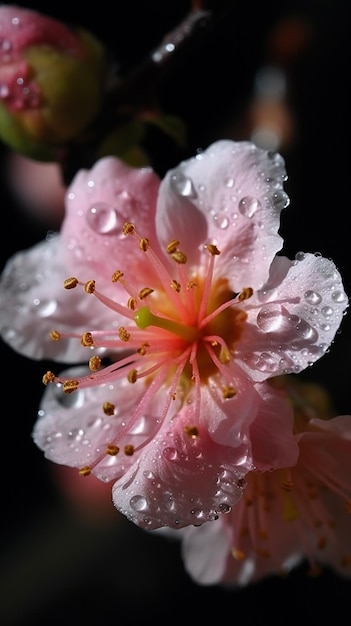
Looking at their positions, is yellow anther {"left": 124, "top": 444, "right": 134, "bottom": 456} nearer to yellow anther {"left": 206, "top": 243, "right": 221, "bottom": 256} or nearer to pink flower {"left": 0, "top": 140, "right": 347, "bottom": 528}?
pink flower {"left": 0, "top": 140, "right": 347, "bottom": 528}

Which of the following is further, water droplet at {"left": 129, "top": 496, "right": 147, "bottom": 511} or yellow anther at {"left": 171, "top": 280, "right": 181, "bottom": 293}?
yellow anther at {"left": 171, "top": 280, "right": 181, "bottom": 293}

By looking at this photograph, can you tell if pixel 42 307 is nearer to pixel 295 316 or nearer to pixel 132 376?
pixel 132 376

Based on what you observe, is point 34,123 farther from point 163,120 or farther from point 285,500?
point 285,500

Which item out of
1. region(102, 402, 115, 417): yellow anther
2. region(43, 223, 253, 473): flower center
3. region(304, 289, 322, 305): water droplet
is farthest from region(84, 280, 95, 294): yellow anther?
region(304, 289, 322, 305): water droplet

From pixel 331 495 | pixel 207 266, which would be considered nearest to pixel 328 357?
pixel 331 495

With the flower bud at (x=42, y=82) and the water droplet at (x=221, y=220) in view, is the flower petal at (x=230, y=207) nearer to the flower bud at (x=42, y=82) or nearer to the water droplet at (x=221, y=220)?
the water droplet at (x=221, y=220)

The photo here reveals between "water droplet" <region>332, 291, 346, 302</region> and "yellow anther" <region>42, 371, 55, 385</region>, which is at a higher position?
"water droplet" <region>332, 291, 346, 302</region>

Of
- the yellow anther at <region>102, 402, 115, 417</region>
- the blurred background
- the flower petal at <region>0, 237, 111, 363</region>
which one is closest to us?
the yellow anther at <region>102, 402, 115, 417</region>
